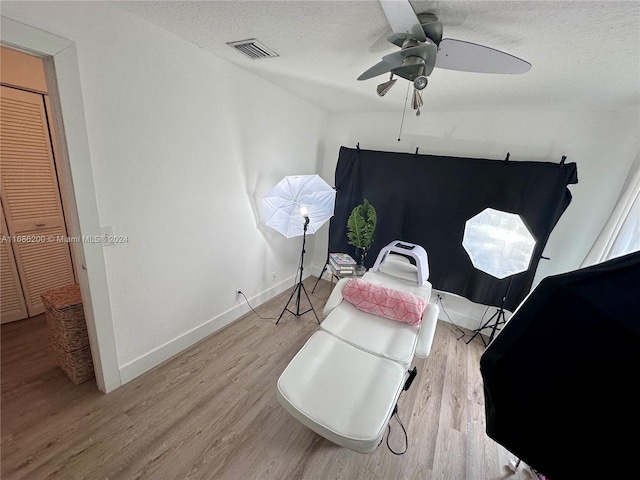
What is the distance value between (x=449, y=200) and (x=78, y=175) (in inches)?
117

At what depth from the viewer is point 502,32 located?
1174 millimetres

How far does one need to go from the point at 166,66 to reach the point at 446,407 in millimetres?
3033

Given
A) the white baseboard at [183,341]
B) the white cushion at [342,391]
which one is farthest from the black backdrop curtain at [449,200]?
the white cushion at [342,391]

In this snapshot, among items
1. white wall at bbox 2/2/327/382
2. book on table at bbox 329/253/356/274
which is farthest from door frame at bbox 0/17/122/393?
book on table at bbox 329/253/356/274

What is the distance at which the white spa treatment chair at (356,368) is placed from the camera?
1238mm

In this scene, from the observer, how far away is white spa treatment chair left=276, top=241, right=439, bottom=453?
1.24 metres

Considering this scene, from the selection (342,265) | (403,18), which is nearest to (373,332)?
(342,265)

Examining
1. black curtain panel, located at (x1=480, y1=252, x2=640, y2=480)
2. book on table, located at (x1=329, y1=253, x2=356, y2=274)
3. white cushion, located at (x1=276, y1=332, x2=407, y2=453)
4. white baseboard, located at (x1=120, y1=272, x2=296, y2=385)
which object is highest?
black curtain panel, located at (x1=480, y1=252, x2=640, y2=480)

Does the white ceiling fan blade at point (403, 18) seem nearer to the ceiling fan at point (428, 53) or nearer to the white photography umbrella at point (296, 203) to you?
the ceiling fan at point (428, 53)

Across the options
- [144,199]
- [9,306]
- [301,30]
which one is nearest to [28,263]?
[9,306]

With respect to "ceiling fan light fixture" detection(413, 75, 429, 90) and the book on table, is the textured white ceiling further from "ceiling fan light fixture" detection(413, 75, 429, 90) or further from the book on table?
the book on table

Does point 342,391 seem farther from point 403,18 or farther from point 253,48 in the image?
point 253,48

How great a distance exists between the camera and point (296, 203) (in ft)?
8.16

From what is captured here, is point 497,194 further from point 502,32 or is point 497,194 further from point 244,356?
point 244,356
